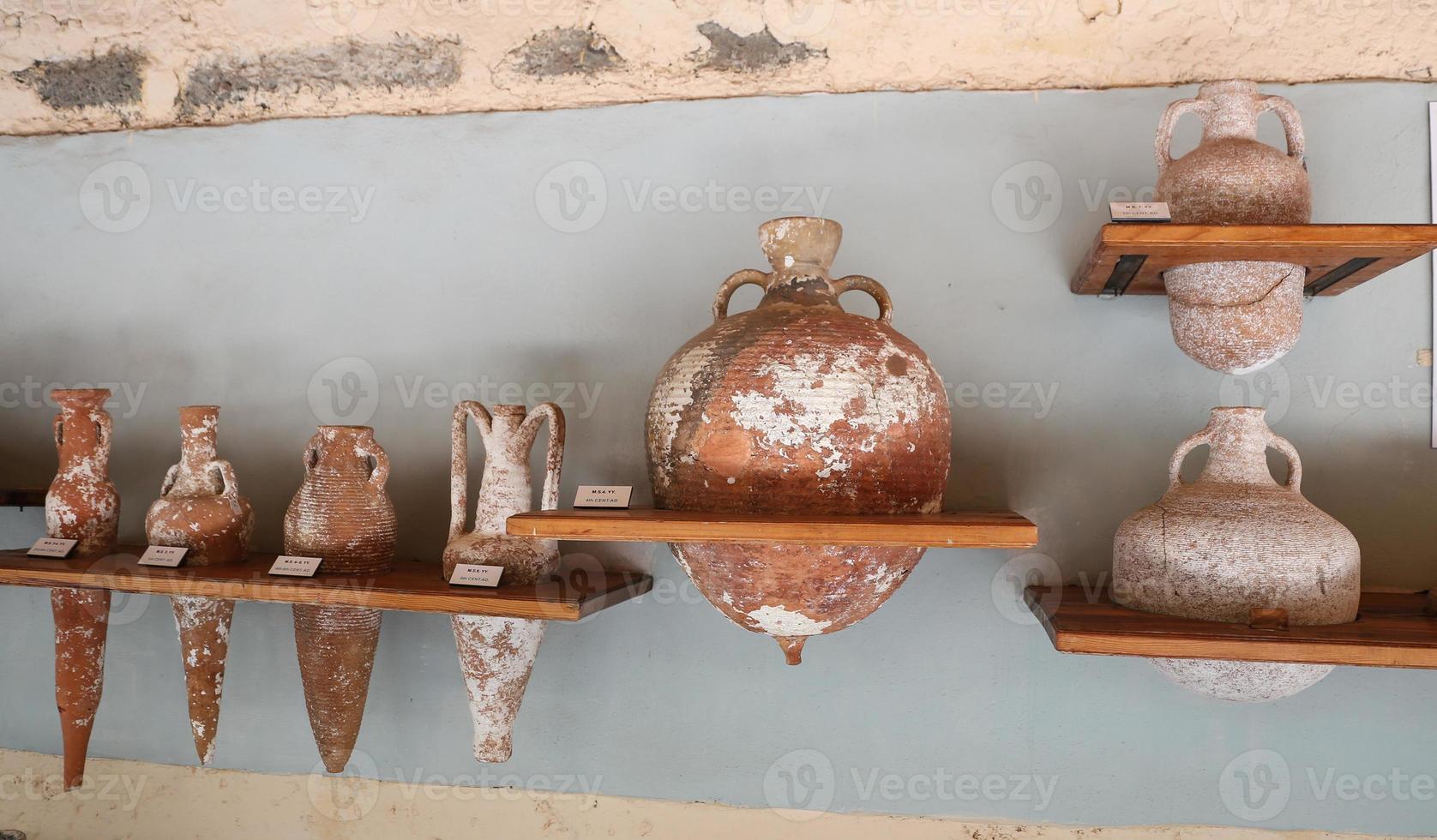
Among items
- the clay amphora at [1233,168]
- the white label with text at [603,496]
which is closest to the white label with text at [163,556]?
the white label with text at [603,496]

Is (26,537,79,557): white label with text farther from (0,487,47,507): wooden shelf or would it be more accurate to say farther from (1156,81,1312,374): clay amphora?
(1156,81,1312,374): clay amphora

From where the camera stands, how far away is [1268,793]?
4.36 ft

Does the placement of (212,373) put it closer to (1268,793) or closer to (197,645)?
(197,645)

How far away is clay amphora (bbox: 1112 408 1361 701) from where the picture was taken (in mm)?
1053

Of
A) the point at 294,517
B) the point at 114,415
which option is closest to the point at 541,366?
the point at 294,517

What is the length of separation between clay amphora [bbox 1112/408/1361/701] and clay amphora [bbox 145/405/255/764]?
134 centimetres

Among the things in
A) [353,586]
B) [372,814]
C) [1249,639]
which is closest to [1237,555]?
[1249,639]

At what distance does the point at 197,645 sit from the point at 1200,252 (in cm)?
158

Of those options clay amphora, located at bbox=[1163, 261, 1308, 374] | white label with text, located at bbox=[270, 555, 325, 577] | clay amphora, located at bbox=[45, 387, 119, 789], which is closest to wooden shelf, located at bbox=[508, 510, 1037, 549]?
clay amphora, located at bbox=[1163, 261, 1308, 374]

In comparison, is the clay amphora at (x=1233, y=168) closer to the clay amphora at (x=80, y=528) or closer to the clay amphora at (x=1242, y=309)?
the clay amphora at (x=1242, y=309)

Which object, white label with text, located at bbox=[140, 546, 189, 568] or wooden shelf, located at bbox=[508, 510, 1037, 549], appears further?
white label with text, located at bbox=[140, 546, 189, 568]

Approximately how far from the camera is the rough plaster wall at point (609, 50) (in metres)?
1.37

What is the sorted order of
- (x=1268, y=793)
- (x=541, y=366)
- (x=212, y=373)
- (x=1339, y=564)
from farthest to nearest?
(x=212, y=373) < (x=541, y=366) < (x=1268, y=793) < (x=1339, y=564)

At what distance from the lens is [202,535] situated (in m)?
1.35
